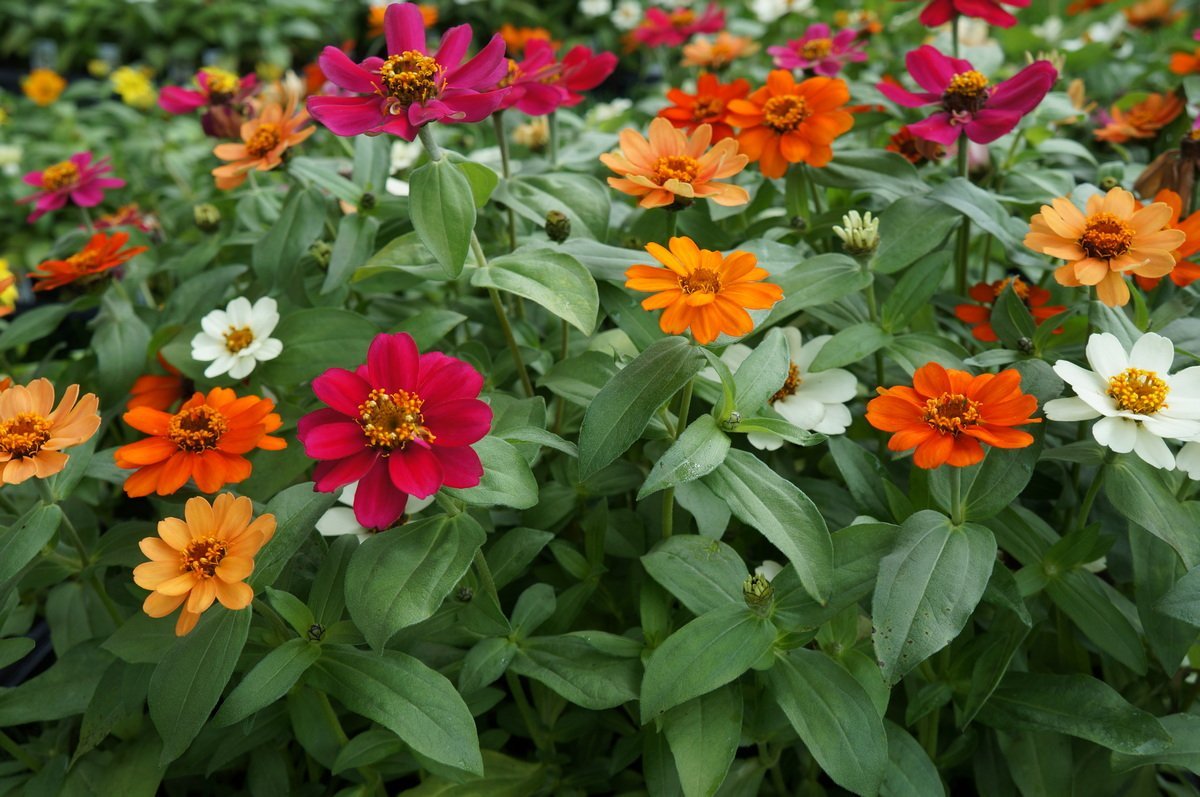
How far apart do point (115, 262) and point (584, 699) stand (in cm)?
79

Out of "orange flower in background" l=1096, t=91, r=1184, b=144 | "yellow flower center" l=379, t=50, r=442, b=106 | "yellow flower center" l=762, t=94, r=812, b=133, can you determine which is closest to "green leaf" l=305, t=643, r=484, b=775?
"yellow flower center" l=379, t=50, r=442, b=106

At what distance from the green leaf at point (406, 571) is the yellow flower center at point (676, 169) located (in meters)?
0.38

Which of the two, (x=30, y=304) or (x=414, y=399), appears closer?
(x=414, y=399)

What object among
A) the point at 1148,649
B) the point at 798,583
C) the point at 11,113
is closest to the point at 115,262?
the point at 798,583

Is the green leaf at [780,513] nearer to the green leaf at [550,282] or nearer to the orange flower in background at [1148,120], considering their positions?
the green leaf at [550,282]

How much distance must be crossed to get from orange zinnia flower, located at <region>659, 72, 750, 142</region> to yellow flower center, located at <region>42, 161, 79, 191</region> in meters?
0.89

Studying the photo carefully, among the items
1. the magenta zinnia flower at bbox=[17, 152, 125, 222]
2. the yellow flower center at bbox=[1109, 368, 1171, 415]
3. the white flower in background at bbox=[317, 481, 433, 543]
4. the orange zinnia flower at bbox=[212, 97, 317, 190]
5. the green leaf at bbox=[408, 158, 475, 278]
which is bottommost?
the white flower in background at bbox=[317, 481, 433, 543]

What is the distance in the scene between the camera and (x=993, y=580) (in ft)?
2.81

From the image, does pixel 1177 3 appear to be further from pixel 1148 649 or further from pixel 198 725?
pixel 198 725

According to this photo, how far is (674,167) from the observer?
96cm

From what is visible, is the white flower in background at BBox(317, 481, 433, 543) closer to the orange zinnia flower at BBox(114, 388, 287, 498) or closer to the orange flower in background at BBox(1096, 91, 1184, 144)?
the orange zinnia flower at BBox(114, 388, 287, 498)

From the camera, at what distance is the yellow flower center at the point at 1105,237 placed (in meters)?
0.86

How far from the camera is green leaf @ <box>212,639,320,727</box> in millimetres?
775

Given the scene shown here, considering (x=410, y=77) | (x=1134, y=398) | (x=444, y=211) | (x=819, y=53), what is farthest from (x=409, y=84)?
(x=819, y=53)
